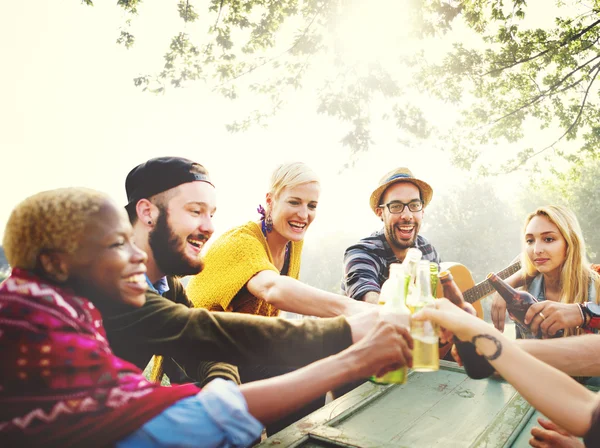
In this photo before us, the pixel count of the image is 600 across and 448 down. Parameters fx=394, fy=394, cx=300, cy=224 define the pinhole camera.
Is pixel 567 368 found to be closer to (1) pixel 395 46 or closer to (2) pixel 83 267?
(2) pixel 83 267

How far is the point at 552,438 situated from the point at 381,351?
0.98 metres

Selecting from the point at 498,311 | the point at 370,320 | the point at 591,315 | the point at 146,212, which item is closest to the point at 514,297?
the point at 591,315

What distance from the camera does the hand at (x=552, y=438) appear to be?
174cm

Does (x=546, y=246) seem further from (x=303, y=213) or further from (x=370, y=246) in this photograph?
(x=303, y=213)

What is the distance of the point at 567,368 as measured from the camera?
218 cm

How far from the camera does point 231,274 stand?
267 cm

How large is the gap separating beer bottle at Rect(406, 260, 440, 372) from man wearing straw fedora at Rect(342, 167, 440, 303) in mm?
2031

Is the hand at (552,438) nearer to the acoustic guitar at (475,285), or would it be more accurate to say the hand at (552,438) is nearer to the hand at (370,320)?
the hand at (370,320)

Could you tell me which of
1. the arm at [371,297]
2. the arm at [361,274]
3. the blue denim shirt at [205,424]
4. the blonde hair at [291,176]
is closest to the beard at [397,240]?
the arm at [361,274]

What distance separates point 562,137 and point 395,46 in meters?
5.83

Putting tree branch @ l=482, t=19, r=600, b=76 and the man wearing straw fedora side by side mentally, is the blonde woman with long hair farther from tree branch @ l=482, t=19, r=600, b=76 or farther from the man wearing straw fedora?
tree branch @ l=482, t=19, r=600, b=76

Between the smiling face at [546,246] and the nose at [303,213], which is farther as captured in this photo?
the smiling face at [546,246]

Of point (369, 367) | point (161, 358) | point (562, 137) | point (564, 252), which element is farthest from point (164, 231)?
point (562, 137)

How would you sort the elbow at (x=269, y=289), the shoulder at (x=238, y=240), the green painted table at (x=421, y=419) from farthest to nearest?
the shoulder at (x=238, y=240) → the elbow at (x=269, y=289) → the green painted table at (x=421, y=419)
